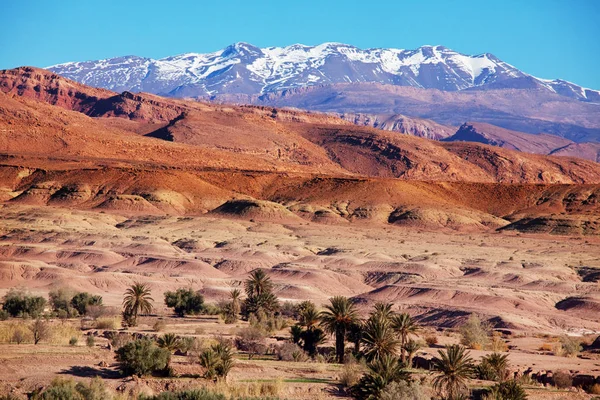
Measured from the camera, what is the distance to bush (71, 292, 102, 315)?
55.9 m

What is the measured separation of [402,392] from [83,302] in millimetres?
35075

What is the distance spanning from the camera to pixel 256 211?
112 meters

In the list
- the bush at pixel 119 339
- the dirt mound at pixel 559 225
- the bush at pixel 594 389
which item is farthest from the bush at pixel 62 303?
the dirt mound at pixel 559 225

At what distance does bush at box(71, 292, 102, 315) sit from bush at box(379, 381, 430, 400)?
1291 inches

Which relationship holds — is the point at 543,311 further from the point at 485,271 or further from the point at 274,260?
the point at 274,260

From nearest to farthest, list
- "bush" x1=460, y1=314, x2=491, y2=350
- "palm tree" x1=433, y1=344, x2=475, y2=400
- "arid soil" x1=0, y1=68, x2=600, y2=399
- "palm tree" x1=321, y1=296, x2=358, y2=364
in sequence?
"palm tree" x1=433, y1=344, x2=475, y2=400, "palm tree" x1=321, y1=296, x2=358, y2=364, "bush" x1=460, y1=314, x2=491, y2=350, "arid soil" x1=0, y1=68, x2=600, y2=399

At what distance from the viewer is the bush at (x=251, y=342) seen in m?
39.9

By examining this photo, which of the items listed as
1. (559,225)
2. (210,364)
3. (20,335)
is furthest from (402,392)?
(559,225)

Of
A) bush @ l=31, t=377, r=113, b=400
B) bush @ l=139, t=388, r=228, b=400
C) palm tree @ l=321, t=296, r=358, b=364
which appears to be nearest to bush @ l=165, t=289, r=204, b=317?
palm tree @ l=321, t=296, r=358, b=364

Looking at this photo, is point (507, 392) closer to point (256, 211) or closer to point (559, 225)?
point (559, 225)

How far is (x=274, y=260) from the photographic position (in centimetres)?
8419

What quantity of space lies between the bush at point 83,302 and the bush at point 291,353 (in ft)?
67.9

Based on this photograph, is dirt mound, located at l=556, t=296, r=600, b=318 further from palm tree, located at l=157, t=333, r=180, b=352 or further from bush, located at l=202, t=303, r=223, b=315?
palm tree, located at l=157, t=333, r=180, b=352

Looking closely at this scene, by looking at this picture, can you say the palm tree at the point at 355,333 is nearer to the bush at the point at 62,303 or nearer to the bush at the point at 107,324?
the bush at the point at 107,324
